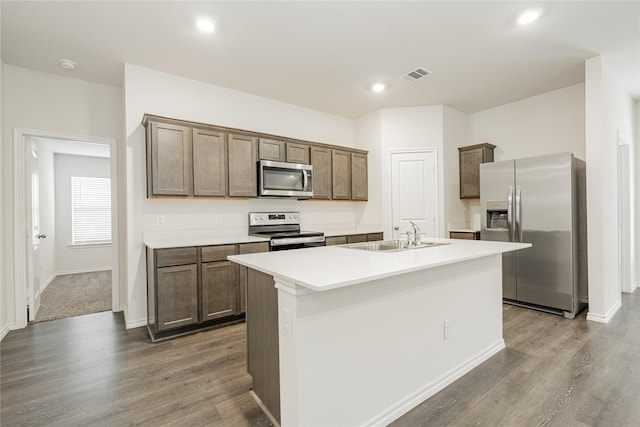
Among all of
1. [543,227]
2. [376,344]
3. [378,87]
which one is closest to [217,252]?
[376,344]

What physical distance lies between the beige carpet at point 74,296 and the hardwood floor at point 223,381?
26.3 inches

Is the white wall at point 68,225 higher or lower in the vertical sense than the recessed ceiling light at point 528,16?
lower

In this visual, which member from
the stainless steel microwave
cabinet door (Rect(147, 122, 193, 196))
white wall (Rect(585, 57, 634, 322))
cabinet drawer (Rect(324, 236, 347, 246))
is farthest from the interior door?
white wall (Rect(585, 57, 634, 322))

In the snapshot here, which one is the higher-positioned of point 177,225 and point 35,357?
point 177,225

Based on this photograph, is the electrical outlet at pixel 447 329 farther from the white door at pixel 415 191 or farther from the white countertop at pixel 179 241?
the white door at pixel 415 191

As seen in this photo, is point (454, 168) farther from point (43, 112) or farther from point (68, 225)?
point (68, 225)

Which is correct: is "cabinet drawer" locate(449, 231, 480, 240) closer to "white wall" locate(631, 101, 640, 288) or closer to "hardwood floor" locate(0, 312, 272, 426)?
"white wall" locate(631, 101, 640, 288)

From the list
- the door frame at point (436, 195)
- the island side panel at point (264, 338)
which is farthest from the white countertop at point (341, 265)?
the door frame at point (436, 195)

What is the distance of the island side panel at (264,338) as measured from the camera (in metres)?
1.66

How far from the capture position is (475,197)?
15.3 ft

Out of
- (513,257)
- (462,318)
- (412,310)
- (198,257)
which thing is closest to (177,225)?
(198,257)

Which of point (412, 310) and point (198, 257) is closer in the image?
point (412, 310)

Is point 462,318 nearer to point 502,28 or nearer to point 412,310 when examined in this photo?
point 412,310

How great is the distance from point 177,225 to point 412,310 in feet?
9.13
